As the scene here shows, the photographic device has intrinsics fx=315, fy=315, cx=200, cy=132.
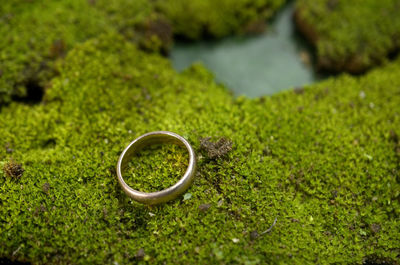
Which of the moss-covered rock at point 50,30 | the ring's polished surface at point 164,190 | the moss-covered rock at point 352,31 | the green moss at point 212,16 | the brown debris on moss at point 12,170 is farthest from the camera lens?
the green moss at point 212,16

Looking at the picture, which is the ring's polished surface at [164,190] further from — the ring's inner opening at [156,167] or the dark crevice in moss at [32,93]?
the dark crevice in moss at [32,93]

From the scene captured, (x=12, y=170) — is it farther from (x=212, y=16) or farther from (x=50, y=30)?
(x=212, y=16)

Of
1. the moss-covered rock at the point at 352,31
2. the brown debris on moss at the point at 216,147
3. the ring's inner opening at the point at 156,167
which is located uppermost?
the moss-covered rock at the point at 352,31

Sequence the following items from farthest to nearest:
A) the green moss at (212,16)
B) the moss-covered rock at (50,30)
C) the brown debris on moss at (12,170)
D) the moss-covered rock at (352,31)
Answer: the green moss at (212,16), the moss-covered rock at (352,31), the moss-covered rock at (50,30), the brown debris on moss at (12,170)

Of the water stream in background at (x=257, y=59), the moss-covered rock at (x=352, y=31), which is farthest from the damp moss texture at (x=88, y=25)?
the moss-covered rock at (x=352, y=31)

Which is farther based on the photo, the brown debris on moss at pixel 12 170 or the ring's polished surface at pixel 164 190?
the brown debris on moss at pixel 12 170

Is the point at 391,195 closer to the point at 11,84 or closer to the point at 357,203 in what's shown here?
the point at 357,203

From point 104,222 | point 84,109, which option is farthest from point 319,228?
point 84,109
